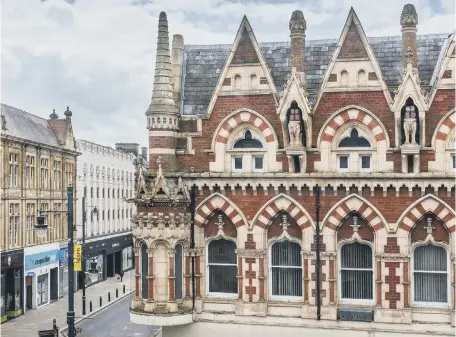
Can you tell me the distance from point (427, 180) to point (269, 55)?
7269 millimetres

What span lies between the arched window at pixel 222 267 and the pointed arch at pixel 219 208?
91 cm

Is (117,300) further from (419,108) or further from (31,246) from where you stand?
(419,108)

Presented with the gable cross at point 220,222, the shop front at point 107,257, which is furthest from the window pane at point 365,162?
the shop front at point 107,257

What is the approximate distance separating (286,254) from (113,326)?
23.3 meters

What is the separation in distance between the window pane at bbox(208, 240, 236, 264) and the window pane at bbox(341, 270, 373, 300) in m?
3.81

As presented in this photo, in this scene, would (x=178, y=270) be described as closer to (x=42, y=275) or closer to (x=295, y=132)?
(x=295, y=132)

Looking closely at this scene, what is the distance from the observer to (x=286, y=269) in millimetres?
23203

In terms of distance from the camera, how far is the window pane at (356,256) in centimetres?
2252

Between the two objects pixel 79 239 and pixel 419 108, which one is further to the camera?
pixel 79 239

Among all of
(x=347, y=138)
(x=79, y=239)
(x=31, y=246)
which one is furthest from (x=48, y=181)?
(x=347, y=138)

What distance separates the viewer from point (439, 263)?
72.4ft

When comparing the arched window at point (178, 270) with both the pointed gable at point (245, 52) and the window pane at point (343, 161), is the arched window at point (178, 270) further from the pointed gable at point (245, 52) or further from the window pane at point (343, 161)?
the pointed gable at point (245, 52)

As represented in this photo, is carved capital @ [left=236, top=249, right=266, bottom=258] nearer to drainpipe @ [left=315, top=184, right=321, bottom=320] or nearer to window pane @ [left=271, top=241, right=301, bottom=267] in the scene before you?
window pane @ [left=271, top=241, right=301, bottom=267]

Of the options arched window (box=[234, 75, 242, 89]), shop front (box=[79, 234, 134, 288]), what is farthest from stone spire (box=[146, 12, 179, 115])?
shop front (box=[79, 234, 134, 288])
